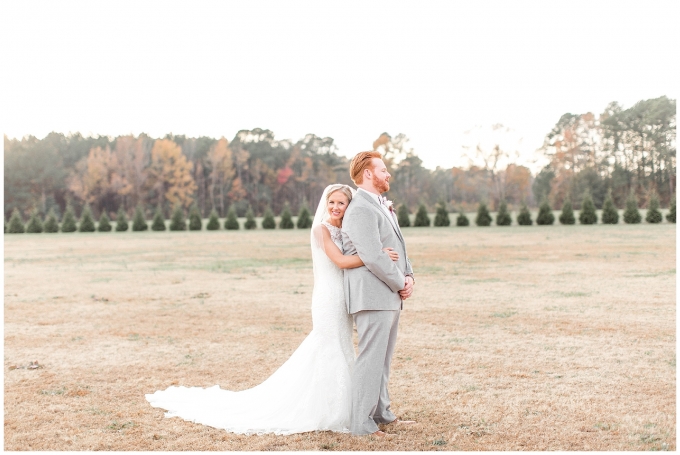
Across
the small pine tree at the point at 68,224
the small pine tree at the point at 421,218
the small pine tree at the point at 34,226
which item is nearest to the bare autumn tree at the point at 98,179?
the small pine tree at the point at 68,224

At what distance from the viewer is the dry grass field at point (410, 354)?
4121 millimetres

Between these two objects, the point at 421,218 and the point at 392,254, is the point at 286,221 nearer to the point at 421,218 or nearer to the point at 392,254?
the point at 421,218

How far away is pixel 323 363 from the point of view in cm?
417

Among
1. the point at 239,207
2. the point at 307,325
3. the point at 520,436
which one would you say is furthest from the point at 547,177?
the point at 520,436

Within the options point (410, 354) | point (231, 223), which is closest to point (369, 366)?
point (410, 354)

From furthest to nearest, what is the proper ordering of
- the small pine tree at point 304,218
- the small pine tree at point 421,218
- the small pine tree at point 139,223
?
the small pine tree at point 139,223, the small pine tree at point 304,218, the small pine tree at point 421,218

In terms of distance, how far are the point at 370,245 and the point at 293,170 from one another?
158 ft

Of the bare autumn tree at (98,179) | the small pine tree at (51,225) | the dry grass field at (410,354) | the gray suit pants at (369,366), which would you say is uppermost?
the bare autumn tree at (98,179)

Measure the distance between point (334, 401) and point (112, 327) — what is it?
460 cm

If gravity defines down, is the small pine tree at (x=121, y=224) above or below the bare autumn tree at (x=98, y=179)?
below

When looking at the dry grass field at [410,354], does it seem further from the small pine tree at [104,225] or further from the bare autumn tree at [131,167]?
the bare autumn tree at [131,167]

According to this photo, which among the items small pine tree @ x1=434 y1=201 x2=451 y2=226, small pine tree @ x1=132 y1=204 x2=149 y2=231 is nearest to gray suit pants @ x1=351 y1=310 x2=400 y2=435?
small pine tree @ x1=434 y1=201 x2=451 y2=226

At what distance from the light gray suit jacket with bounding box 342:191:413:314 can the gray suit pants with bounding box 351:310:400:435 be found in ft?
0.26

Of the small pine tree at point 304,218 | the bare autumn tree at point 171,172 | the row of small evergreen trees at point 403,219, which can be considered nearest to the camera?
the row of small evergreen trees at point 403,219
